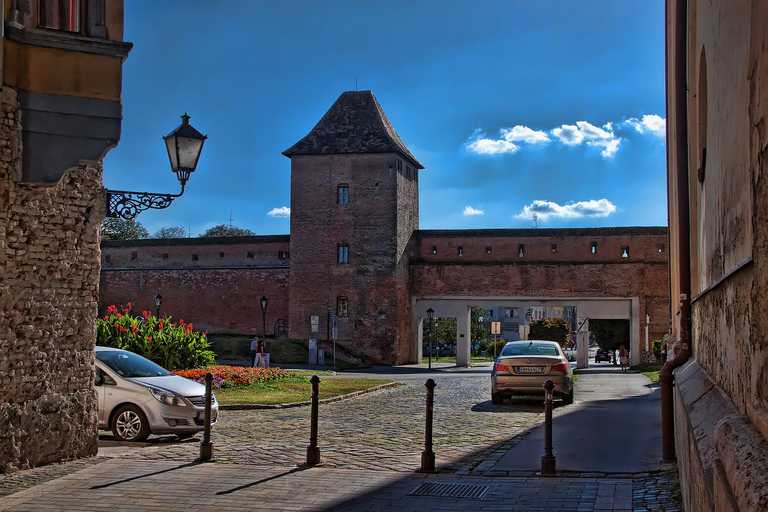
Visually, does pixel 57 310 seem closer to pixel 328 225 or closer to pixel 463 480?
pixel 463 480

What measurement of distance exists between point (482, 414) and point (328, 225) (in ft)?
104

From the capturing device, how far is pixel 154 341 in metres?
21.9

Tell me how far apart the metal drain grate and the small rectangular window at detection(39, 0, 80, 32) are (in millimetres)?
6621

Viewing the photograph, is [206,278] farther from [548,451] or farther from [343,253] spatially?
[548,451]

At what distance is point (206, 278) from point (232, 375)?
1156 inches

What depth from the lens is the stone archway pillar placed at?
4747 cm

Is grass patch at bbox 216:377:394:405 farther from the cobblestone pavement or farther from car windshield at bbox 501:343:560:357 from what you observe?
car windshield at bbox 501:343:560:357

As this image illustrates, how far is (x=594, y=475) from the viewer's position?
29.0ft

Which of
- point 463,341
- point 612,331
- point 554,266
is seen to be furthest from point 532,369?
point 612,331

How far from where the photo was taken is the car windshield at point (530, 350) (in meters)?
17.8

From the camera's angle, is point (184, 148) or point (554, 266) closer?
point (184, 148)

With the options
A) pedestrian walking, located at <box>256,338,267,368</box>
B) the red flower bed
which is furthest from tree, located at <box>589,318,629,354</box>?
the red flower bed

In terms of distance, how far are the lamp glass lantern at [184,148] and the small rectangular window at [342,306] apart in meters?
35.7

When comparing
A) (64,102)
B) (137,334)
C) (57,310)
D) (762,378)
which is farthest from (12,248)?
(137,334)
